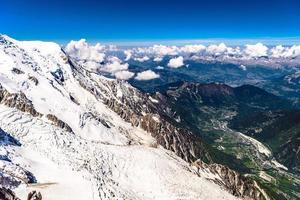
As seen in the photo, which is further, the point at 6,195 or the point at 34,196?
the point at 34,196

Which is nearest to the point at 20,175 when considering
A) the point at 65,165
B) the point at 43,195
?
the point at 43,195

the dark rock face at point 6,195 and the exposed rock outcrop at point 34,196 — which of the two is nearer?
the dark rock face at point 6,195

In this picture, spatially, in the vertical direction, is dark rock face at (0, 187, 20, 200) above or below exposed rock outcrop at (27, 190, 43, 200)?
above

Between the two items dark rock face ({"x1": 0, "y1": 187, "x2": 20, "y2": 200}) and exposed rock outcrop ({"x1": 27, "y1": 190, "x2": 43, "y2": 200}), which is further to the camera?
exposed rock outcrop ({"x1": 27, "y1": 190, "x2": 43, "y2": 200})

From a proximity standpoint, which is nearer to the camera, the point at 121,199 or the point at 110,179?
the point at 121,199

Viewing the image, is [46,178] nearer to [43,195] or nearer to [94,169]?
[43,195]

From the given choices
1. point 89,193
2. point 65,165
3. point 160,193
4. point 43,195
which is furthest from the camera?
point 160,193

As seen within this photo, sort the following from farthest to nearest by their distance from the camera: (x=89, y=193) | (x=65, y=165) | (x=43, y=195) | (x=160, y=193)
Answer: (x=160, y=193), (x=65, y=165), (x=89, y=193), (x=43, y=195)

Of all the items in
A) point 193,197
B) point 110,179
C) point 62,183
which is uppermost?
point 62,183

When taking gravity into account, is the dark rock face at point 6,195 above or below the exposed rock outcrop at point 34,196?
above

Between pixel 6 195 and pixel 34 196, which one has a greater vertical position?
pixel 6 195

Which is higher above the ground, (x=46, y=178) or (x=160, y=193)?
(x=46, y=178)
